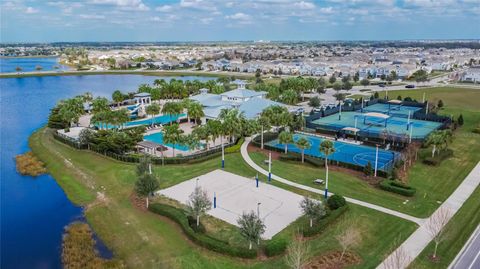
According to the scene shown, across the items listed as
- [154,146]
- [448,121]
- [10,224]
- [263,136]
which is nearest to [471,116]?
[448,121]

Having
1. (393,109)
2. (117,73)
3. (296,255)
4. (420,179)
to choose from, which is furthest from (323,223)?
(117,73)

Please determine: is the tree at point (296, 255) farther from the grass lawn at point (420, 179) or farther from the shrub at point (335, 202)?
the grass lawn at point (420, 179)

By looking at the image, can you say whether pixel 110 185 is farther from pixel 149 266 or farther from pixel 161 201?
pixel 149 266

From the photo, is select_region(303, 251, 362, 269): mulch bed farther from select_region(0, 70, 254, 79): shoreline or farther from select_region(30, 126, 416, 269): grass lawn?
select_region(0, 70, 254, 79): shoreline

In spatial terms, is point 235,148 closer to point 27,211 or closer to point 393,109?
point 27,211

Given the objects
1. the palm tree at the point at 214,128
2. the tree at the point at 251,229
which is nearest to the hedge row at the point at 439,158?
the palm tree at the point at 214,128

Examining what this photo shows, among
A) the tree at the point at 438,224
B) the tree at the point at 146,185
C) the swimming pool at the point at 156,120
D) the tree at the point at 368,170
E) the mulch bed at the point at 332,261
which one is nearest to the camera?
the mulch bed at the point at 332,261
